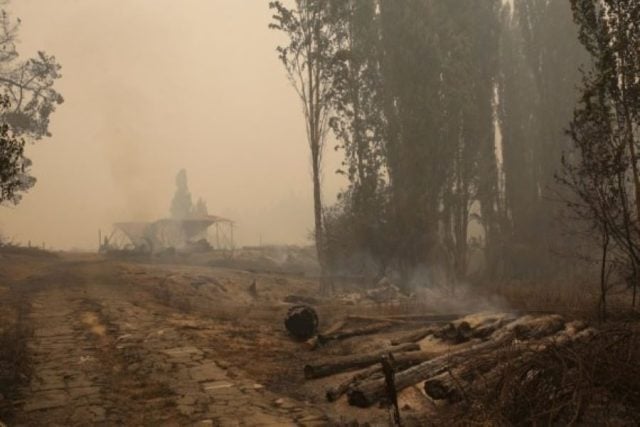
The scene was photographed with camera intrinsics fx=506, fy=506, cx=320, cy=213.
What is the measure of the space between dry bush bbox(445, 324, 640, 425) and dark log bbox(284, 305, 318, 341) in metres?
5.87

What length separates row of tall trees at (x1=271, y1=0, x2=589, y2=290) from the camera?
20.4 metres

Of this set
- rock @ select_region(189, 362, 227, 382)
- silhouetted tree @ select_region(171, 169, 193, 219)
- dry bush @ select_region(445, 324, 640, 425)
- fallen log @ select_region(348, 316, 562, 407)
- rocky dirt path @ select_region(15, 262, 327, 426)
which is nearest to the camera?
dry bush @ select_region(445, 324, 640, 425)

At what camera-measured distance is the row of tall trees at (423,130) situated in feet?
66.9

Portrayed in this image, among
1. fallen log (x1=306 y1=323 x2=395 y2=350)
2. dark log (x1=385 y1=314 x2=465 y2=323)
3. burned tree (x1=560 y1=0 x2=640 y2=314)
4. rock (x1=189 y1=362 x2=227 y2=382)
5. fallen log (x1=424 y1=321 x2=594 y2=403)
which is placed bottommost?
rock (x1=189 y1=362 x2=227 y2=382)

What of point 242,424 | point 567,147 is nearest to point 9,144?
point 242,424

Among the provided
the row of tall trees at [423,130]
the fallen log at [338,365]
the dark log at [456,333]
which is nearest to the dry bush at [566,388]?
the fallen log at [338,365]

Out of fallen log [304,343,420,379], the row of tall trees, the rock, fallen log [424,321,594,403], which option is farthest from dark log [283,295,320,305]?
fallen log [424,321,594,403]

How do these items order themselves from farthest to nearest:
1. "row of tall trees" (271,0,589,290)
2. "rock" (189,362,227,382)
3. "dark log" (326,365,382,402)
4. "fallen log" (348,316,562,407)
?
"row of tall trees" (271,0,589,290)
"rock" (189,362,227,382)
"dark log" (326,365,382,402)
"fallen log" (348,316,562,407)

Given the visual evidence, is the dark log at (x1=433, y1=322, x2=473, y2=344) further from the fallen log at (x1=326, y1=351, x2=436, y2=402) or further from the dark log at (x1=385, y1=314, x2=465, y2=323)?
the dark log at (x1=385, y1=314, x2=465, y2=323)

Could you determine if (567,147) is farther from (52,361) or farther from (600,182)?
(52,361)

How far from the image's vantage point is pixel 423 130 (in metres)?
21.9

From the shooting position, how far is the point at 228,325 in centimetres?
1223

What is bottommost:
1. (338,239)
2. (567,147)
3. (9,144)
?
(338,239)

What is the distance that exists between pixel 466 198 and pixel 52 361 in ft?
59.8
